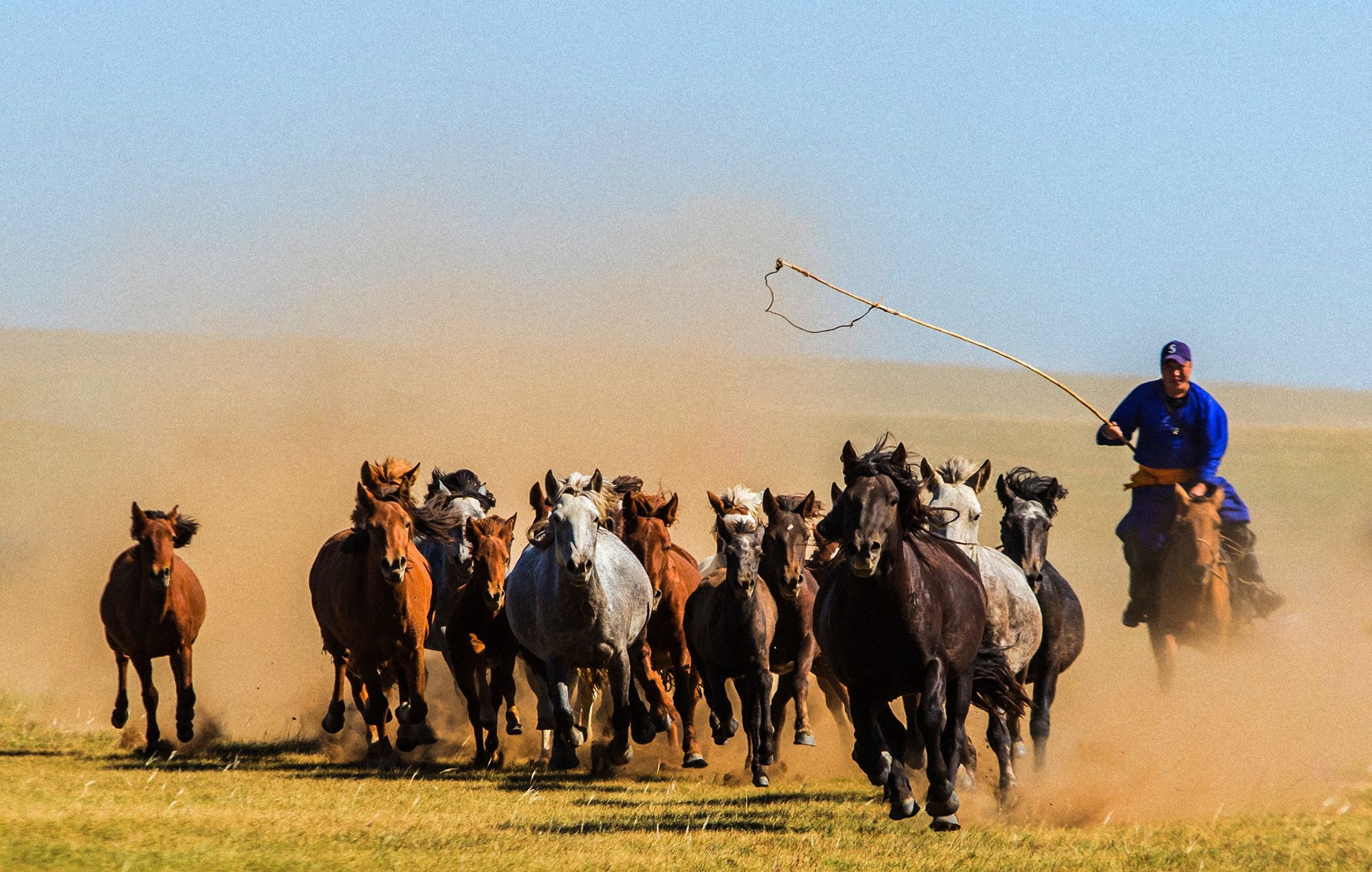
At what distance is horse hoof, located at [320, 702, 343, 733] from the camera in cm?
1505

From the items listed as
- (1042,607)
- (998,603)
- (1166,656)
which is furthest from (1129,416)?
(998,603)

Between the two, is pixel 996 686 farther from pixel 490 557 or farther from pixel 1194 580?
pixel 490 557

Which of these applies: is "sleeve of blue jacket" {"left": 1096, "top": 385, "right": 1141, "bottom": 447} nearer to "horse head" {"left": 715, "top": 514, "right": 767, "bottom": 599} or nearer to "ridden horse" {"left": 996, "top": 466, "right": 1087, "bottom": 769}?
"ridden horse" {"left": 996, "top": 466, "right": 1087, "bottom": 769}

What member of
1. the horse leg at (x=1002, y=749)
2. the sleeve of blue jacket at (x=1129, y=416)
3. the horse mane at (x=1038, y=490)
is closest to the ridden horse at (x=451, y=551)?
the horse mane at (x=1038, y=490)

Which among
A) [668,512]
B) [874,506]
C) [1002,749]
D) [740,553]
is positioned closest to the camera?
[874,506]

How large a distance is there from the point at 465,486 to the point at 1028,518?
5.71 metres

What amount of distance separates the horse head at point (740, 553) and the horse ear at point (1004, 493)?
2.17 meters

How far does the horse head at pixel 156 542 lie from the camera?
14.4 metres

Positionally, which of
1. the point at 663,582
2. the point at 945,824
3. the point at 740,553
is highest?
the point at 740,553

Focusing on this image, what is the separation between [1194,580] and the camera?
14.5 meters

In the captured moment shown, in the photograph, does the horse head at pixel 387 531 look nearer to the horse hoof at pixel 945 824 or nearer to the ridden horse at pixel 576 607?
the ridden horse at pixel 576 607

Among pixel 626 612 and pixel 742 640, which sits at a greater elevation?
pixel 626 612

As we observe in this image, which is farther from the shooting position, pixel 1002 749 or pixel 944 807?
pixel 1002 749

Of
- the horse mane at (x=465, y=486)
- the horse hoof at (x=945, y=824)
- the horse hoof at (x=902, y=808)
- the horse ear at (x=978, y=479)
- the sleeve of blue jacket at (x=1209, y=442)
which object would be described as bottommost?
the horse hoof at (x=945, y=824)
